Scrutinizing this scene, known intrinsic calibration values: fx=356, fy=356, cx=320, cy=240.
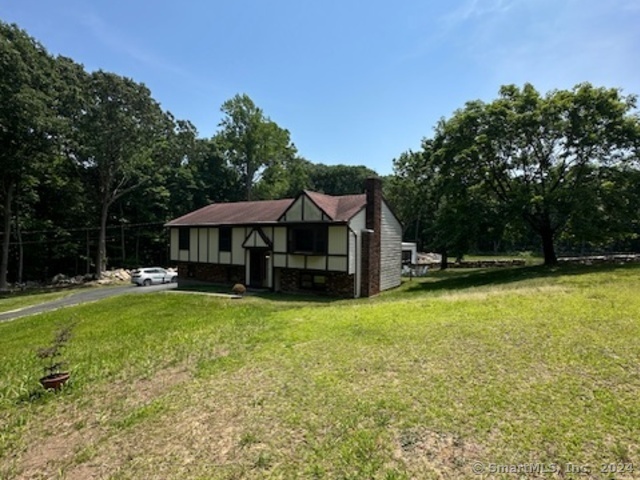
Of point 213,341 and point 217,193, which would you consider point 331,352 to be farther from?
point 217,193

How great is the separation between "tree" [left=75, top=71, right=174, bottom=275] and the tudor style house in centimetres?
1144

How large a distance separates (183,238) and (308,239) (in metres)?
10.3

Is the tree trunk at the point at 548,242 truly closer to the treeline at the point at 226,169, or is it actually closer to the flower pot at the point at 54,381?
the treeline at the point at 226,169

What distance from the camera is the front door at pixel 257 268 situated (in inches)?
818

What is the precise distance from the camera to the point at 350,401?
194 inches

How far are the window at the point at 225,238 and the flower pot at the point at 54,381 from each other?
15338mm

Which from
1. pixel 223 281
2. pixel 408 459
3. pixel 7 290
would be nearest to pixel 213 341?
pixel 408 459

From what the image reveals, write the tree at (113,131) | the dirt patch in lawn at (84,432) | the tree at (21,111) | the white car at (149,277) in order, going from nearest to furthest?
the dirt patch in lawn at (84,432)
the tree at (21,111)
the white car at (149,277)
the tree at (113,131)

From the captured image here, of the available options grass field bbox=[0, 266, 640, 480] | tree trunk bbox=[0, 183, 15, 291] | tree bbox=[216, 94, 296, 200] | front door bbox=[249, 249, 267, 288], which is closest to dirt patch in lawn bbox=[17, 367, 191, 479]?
grass field bbox=[0, 266, 640, 480]

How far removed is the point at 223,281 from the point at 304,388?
58.7ft

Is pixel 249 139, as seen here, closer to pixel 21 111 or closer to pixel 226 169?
pixel 226 169

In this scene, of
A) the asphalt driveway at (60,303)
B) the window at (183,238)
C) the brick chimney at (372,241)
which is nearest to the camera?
the asphalt driveway at (60,303)

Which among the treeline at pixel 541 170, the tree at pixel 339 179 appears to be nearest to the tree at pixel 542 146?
the treeline at pixel 541 170

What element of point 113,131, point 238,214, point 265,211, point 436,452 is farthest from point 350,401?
point 113,131
